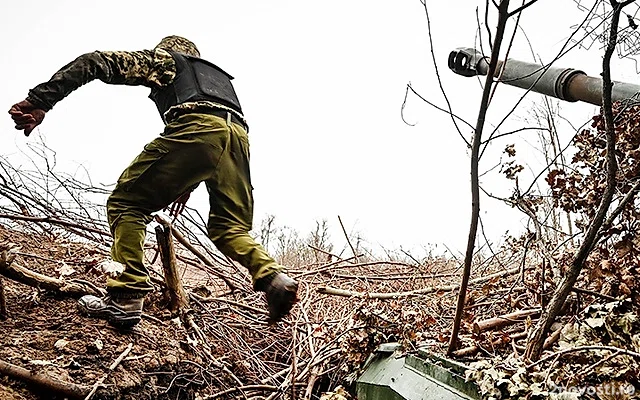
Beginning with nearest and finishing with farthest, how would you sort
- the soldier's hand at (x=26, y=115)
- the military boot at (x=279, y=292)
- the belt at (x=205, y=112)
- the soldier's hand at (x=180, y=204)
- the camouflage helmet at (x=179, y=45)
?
the soldier's hand at (x=26, y=115) → the military boot at (x=279, y=292) → the belt at (x=205, y=112) → the camouflage helmet at (x=179, y=45) → the soldier's hand at (x=180, y=204)

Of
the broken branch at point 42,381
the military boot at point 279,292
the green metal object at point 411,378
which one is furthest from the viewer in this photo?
the military boot at point 279,292

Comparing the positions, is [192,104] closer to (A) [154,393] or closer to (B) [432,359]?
(A) [154,393]

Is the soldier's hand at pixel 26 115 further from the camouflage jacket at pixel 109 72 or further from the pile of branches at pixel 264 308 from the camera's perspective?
the pile of branches at pixel 264 308

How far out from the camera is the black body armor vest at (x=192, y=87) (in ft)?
9.53

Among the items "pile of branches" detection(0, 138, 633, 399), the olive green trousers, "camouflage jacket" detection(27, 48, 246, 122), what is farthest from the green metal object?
"camouflage jacket" detection(27, 48, 246, 122)

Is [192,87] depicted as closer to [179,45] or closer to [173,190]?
[179,45]

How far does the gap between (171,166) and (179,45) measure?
99 centimetres

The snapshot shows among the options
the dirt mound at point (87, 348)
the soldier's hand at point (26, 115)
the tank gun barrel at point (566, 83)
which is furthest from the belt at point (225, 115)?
the tank gun barrel at point (566, 83)

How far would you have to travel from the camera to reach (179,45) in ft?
10.6

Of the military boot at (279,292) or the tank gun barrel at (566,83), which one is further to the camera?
the tank gun barrel at (566,83)

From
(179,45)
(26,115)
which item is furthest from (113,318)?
(179,45)

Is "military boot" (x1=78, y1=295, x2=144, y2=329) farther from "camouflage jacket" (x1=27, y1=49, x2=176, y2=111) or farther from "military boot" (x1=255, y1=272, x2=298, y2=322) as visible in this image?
"camouflage jacket" (x1=27, y1=49, x2=176, y2=111)

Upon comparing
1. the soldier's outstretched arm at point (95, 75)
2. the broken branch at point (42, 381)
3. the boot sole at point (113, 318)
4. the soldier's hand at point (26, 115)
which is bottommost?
the broken branch at point (42, 381)

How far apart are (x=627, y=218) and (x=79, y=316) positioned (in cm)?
266
